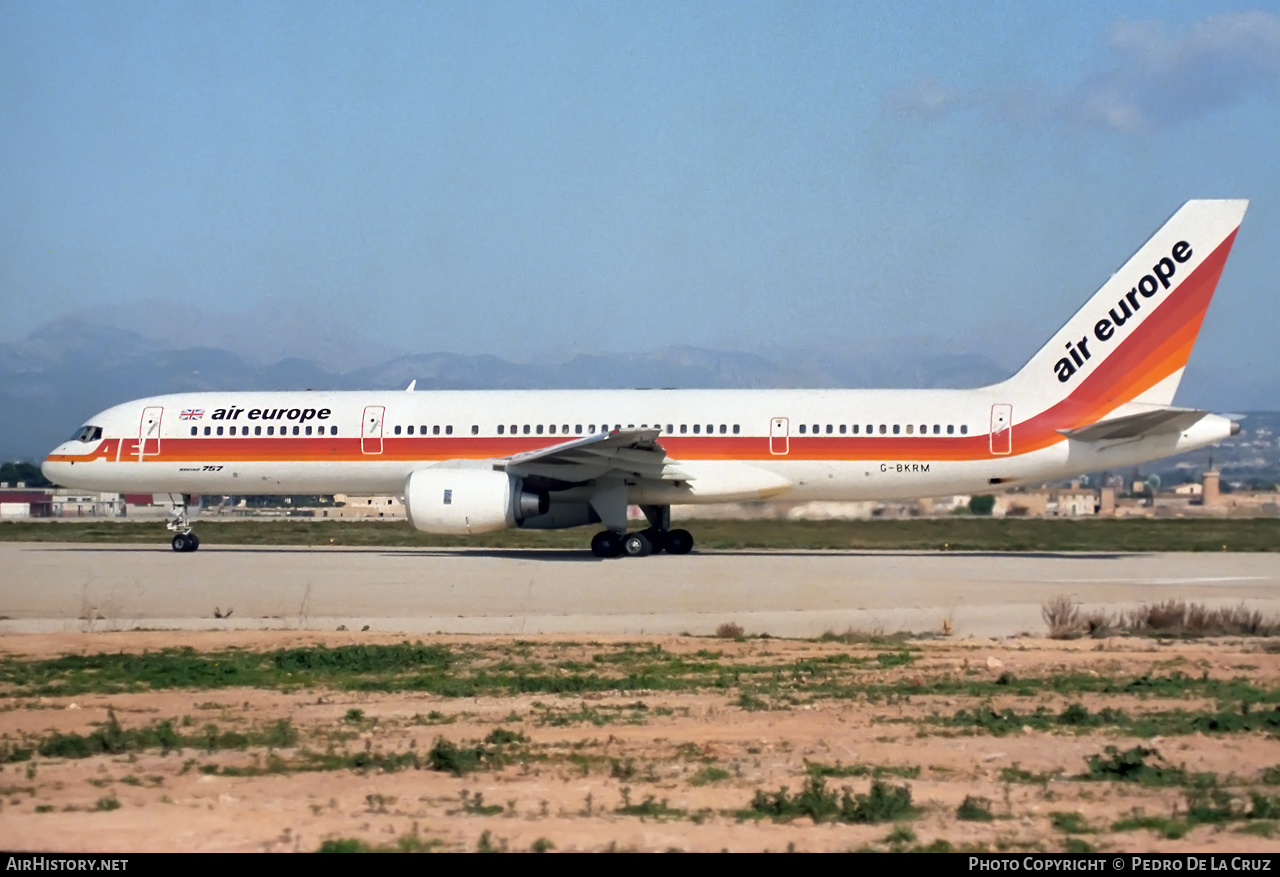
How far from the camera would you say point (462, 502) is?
28.7 metres

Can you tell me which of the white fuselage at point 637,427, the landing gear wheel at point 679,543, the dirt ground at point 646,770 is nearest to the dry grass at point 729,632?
the dirt ground at point 646,770

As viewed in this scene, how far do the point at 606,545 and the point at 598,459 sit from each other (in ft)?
6.89

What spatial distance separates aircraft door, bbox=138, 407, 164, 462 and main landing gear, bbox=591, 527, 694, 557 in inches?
442

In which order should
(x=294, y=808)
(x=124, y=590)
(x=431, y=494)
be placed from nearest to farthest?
(x=294, y=808), (x=124, y=590), (x=431, y=494)

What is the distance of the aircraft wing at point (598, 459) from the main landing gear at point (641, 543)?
138 centimetres

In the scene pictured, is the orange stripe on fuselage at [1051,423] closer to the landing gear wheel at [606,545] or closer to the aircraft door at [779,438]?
the aircraft door at [779,438]

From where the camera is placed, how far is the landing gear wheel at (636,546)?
30516 mm

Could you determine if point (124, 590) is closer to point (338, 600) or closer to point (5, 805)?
point (338, 600)

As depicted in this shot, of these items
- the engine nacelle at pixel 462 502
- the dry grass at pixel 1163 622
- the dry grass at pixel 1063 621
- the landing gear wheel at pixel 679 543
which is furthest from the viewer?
the landing gear wheel at pixel 679 543

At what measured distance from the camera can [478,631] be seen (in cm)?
1761

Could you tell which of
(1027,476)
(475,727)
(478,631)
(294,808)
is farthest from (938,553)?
(294,808)
